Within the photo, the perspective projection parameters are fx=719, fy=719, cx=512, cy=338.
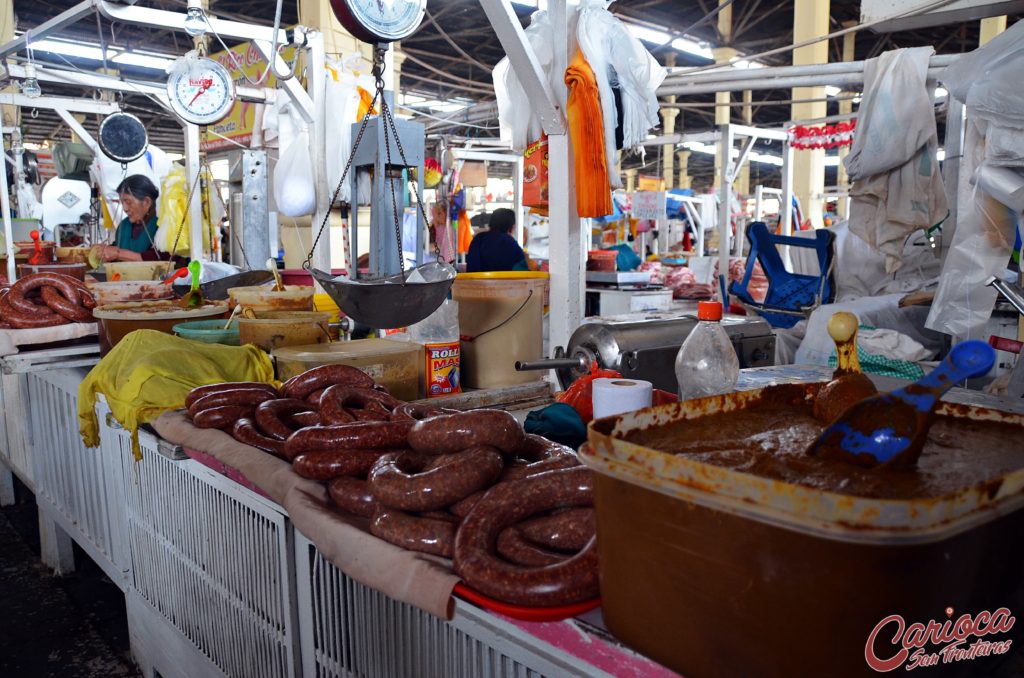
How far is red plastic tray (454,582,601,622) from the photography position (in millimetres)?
1171

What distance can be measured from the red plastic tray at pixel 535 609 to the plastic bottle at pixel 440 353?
1.74 m

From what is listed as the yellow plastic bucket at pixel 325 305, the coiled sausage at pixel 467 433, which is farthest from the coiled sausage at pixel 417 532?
the yellow plastic bucket at pixel 325 305

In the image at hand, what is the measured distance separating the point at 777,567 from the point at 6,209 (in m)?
9.24

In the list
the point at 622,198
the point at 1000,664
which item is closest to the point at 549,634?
the point at 1000,664

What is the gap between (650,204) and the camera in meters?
11.3

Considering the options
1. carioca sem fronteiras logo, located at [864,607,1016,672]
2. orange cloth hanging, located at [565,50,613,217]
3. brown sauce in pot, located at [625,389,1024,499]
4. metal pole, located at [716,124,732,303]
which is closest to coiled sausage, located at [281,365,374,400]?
brown sauce in pot, located at [625,389,1024,499]

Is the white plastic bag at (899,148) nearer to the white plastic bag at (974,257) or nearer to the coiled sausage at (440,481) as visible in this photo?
the white plastic bag at (974,257)

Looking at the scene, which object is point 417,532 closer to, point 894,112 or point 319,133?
point 894,112

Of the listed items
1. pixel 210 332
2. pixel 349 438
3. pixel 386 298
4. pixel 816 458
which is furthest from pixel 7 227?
pixel 816 458

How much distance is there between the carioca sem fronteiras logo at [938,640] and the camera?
2.54ft

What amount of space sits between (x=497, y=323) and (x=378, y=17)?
1419 millimetres

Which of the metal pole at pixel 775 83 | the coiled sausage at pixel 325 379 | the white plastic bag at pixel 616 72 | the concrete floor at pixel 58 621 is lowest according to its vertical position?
the concrete floor at pixel 58 621

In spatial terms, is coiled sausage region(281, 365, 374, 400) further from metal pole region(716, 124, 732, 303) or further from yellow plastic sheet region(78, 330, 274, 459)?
metal pole region(716, 124, 732, 303)

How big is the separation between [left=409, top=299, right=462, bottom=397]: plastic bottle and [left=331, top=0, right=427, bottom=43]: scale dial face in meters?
1.21
